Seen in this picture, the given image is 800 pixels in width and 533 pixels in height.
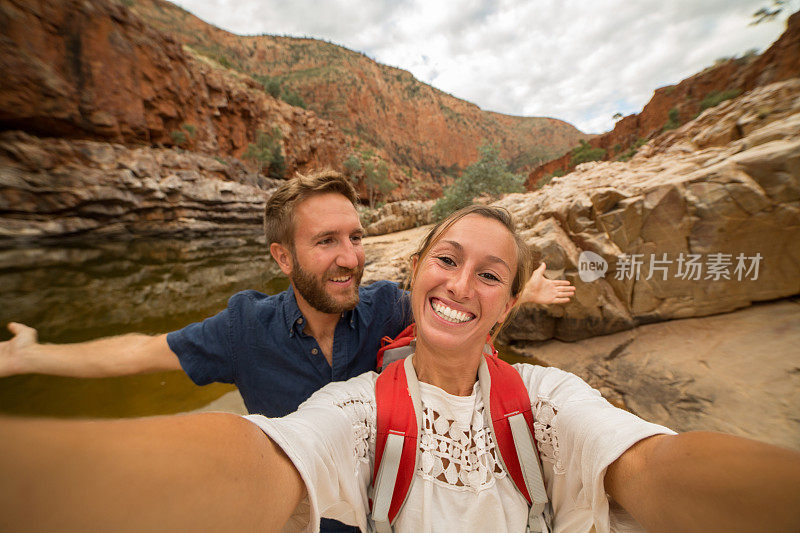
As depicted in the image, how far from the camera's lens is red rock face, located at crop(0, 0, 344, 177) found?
13.8 meters

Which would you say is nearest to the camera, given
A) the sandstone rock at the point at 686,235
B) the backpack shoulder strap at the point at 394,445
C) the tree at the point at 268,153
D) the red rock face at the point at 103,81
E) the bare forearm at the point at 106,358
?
the backpack shoulder strap at the point at 394,445

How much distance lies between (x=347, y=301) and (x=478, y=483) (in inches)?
44.5

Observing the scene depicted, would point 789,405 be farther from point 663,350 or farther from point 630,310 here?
point 630,310

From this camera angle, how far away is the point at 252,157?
2653cm

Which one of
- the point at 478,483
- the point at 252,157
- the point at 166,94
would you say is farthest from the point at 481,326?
the point at 252,157

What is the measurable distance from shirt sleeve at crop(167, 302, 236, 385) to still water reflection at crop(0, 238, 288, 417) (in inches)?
75.2

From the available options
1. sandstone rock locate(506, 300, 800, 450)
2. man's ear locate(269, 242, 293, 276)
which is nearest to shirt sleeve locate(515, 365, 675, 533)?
man's ear locate(269, 242, 293, 276)

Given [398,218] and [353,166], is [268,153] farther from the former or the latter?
[398,218]

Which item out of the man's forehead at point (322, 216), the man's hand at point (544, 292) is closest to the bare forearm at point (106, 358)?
the man's forehead at point (322, 216)

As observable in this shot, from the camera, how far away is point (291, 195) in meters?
1.99

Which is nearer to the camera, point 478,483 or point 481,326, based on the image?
point 478,483

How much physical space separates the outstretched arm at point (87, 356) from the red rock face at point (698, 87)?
65.0ft

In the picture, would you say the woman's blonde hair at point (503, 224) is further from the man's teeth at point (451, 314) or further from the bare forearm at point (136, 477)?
the bare forearm at point (136, 477)

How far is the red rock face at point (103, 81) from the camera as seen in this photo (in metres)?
13.8
